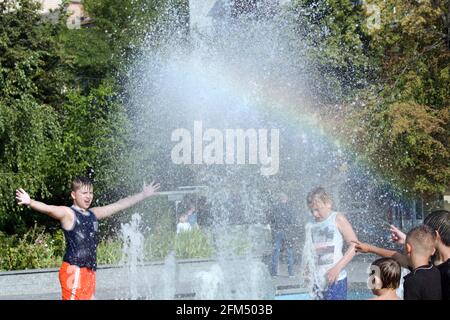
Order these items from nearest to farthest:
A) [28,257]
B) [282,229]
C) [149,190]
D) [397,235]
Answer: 1. [397,235]
2. [149,190]
3. [28,257]
4. [282,229]

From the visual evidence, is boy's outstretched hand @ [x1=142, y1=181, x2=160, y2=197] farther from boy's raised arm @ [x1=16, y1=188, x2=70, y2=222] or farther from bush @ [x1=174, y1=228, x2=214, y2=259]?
bush @ [x1=174, y1=228, x2=214, y2=259]

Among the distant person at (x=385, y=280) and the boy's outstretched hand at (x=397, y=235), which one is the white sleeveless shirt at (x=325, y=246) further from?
the distant person at (x=385, y=280)

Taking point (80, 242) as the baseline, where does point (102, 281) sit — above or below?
above

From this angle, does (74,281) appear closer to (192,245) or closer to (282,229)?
(282,229)

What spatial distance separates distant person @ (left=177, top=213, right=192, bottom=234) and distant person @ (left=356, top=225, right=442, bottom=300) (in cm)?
1128

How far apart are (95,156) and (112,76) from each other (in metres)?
9.54

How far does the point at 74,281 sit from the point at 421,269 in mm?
2759

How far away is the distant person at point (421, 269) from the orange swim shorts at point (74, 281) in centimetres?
253

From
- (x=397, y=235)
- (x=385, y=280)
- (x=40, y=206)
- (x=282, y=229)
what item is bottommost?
(x=385, y=280)

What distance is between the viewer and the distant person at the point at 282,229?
533 inches

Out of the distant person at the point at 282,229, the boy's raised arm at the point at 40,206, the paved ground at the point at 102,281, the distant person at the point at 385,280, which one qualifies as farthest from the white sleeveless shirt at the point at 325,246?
the distant person at the point at 282,229

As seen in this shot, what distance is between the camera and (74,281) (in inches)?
237

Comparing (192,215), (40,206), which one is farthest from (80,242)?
(192,215)

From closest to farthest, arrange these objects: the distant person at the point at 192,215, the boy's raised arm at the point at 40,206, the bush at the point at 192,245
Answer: the boy's raised arm at the point at 40,206 < the bush at the point at 192,245 < the distant person at the point at 192,215
